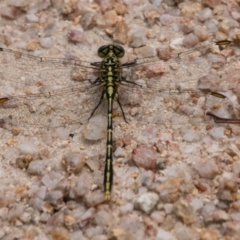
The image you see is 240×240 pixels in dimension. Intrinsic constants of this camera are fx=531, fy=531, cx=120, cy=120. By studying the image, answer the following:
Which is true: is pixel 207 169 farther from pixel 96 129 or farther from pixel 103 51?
pixel 103 51

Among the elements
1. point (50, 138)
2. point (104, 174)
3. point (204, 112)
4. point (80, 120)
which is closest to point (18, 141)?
point (50, 138)

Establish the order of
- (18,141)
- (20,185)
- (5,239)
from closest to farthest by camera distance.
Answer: (5,239) → (20,185) → (18,141)

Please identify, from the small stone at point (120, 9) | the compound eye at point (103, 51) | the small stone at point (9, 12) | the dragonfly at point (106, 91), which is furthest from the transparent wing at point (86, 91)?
the small stone at point (120, 9)

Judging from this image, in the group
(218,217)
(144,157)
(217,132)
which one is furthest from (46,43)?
(218,217)

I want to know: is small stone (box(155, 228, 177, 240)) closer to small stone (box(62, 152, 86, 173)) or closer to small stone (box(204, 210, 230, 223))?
small stone (box(204, 210, 230, 223))

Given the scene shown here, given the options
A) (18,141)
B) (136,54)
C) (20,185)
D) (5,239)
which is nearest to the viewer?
(5,239)

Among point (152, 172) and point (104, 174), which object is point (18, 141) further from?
point (152, 172)

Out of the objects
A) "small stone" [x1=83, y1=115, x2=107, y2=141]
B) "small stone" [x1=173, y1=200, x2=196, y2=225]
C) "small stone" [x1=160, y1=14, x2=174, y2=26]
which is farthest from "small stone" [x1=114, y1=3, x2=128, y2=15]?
"small stone" [x1=173, y1=200, x2=196, y2=225]

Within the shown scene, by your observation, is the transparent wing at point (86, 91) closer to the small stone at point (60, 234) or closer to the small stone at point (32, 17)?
the small stone at point (32, 17)

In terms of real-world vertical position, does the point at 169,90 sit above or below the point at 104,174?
above
